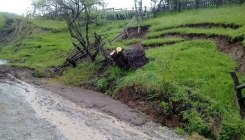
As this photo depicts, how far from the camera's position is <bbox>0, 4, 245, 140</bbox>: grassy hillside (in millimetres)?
10359

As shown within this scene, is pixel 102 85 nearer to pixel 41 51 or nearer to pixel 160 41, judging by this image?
pixel 160 41

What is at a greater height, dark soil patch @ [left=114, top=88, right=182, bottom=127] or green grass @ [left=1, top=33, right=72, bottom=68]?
green grass @ [left=1, top=33, right=72, bottom=68]

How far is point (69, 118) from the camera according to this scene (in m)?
10.7

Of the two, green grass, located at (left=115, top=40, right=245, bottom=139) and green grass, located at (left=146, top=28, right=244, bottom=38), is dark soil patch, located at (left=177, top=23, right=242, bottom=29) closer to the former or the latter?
green grass, located at (left=146, top=28, right=244, bottom=38)

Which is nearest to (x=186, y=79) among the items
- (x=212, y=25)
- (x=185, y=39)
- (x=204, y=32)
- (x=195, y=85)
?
(x=195, y=85)

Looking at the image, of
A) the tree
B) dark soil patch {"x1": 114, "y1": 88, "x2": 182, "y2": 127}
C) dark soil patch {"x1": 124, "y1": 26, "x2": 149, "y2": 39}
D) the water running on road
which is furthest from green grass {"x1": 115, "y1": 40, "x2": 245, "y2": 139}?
dark soil patch {"x1": 124, "y1": 26, "x2": 149, "y2": 39}

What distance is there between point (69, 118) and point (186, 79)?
19.4ft

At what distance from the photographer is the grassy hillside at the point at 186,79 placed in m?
10.4

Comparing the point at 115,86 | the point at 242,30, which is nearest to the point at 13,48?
the point at 115,86

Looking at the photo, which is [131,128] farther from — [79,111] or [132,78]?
[132,78]

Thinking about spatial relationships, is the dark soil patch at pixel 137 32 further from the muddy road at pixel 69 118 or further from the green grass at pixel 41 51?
the muddy road at pixel 69 118

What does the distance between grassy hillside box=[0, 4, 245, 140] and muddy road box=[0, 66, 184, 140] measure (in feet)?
2.75

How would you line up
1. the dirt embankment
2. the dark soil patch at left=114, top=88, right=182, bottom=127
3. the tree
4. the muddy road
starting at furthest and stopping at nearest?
the tree < the dirt embankment < the dark soil patch at left=114, top=88, right=182, bottom=127 < the muddy road

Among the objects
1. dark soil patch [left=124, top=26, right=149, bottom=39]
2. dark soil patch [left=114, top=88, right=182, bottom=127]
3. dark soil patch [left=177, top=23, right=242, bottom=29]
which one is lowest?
dark soil patch [left=114, top=88, right=182, bottom=127]
